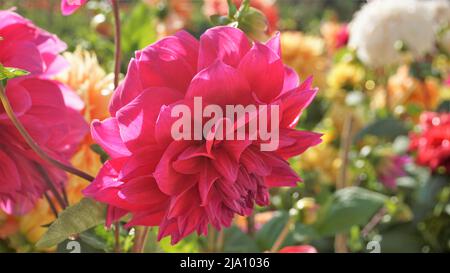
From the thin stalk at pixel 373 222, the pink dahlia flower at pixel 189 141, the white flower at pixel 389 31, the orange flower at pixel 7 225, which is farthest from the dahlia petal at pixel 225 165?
the white flower at pixel 389 31

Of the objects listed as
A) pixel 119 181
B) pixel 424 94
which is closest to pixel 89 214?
pixel 119 181

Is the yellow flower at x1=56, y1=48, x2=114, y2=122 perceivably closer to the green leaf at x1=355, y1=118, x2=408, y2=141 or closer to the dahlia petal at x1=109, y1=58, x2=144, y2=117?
the dahlia petal at x1=109, y1=58, x2=144, y2=117

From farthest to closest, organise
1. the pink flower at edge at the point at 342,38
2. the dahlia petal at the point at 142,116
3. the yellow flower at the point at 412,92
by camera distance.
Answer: the pink flower at edge at the point at 342,38 → the yellow flower at the point at 412,92 → the dahlia petal at the point at 142,116

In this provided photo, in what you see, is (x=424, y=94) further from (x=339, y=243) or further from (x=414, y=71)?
(x=339, y=243)

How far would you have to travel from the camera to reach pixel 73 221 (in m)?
0.46

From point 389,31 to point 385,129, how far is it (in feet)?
0.55

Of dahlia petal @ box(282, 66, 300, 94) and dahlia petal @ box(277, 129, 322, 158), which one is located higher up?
dahlia petal @ box(282, 66, 300, 94)

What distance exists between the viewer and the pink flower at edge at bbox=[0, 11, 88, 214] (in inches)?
19.4

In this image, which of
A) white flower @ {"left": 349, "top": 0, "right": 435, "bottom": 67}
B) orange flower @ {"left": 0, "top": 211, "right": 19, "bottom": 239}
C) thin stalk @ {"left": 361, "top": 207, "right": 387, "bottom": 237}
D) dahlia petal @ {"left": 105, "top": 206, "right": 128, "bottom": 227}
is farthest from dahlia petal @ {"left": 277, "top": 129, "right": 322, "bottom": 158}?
white flower @ {"left": 349, "top": 0, "right": 435, "bottom": 67}

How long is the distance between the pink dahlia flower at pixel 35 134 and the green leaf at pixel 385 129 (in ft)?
2.44

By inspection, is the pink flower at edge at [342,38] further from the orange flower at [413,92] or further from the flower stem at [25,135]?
the flower stem at [25,135]

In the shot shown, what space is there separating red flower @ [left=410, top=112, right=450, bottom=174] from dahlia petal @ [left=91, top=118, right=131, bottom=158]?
→ 77 centimetres

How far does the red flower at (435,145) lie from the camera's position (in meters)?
1.09

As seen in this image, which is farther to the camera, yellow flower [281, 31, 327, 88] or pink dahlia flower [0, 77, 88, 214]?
yellow flower [281, 31, 327, 88]
